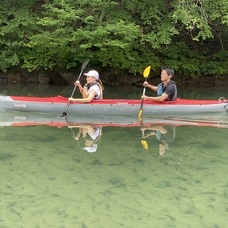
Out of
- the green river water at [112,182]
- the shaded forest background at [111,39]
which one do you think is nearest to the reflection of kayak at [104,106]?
the green river water at [112,182]

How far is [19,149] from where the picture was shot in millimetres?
6316

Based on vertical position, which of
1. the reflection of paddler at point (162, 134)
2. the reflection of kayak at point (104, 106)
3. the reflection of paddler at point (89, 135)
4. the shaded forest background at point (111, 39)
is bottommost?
the reflection of paddler at point (89, 135)

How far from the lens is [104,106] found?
29.5 ft

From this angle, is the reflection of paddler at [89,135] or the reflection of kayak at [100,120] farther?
the reflection of kayak at [100,120]

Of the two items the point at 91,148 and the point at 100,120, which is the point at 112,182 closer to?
the point at 91,148

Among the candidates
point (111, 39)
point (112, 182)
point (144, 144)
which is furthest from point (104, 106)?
point (111, 39)

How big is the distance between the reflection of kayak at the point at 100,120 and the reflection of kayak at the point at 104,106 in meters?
0.11

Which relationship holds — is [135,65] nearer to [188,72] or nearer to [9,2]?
[188,72]

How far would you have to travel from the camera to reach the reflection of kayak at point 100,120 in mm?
8438

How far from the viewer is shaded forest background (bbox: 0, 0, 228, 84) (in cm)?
1326

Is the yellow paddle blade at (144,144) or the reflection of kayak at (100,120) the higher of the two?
the reflection of kayak at (100,120)

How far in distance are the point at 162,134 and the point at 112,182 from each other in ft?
9.59

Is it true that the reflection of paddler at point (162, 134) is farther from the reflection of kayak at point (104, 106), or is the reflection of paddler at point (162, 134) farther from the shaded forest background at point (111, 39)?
the shaded forest background at point (111, 39)

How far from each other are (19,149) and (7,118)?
262cm
